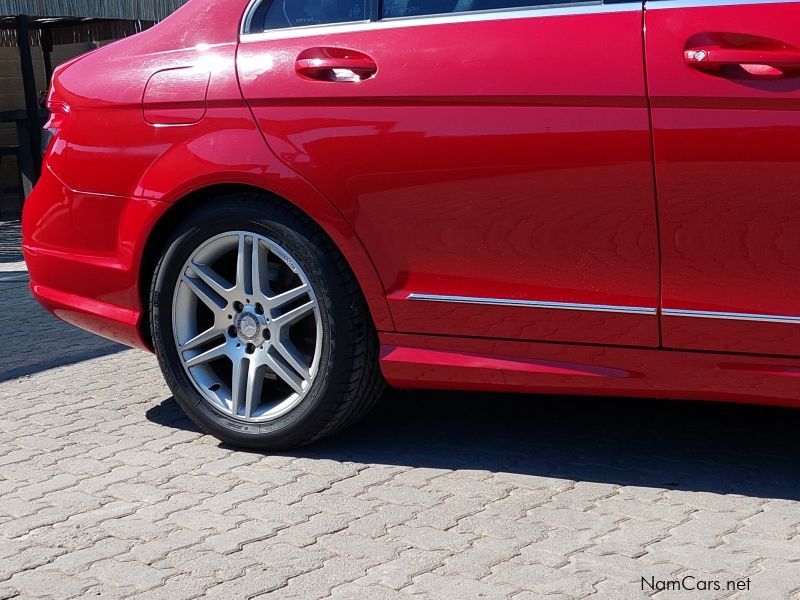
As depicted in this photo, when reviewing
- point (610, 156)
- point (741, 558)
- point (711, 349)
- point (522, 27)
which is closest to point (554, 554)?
point (741, 558)

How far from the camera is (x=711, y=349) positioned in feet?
11.5

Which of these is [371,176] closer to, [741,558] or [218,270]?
[218,270]

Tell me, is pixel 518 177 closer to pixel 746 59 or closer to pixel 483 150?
pixel 483 150

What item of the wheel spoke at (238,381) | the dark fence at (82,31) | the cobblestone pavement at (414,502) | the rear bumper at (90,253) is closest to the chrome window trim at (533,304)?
the cobblestone pavement at (414,502)

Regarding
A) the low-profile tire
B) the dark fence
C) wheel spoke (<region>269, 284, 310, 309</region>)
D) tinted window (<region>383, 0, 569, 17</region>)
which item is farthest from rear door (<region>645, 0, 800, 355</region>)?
the dark fence

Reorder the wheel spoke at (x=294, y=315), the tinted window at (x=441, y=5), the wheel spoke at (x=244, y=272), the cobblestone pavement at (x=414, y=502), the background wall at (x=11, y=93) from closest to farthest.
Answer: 1. the cobblestone pavement at (x=414, y=502)
2. the tinted window at (x=441, y=5)
3. the wheel spoke at (x=294, y=315)
4. the wheel spoke at (x=244, y=272)
5. the background wall at (x=11, y=93)

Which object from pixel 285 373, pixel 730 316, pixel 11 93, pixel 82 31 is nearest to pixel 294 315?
pixel 285 373

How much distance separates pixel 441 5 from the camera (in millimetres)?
3777

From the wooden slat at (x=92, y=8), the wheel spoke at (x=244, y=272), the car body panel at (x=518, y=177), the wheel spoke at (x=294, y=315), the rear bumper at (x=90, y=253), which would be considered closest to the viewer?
the car body panel at (x=518, y=177)

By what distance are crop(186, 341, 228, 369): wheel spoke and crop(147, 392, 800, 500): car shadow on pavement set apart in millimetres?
379

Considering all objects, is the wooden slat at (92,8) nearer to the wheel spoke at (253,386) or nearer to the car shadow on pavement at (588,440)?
the car shadow on pavement at (588,440)

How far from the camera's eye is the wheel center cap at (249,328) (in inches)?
164

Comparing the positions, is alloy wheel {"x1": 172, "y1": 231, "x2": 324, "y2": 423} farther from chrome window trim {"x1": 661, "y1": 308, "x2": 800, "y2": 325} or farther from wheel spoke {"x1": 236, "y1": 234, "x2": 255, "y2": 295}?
chrome window trim {"x1": 661, "y1": 308, "x2": 800, "y2": 325}

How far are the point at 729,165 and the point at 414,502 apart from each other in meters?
1.26
